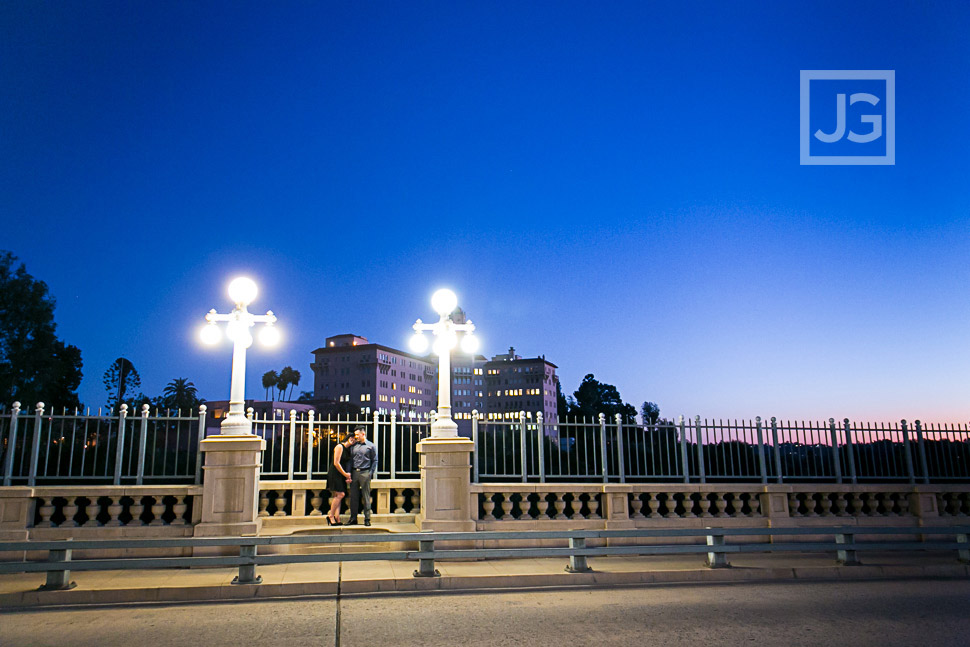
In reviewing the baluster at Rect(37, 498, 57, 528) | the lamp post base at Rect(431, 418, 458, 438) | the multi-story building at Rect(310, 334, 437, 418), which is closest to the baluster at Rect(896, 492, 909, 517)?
the lamp post base at Rect(431, 418, 458, 438)

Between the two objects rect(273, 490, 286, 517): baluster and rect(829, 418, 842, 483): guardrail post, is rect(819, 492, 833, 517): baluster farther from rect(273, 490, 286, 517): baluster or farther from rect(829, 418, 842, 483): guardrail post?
rect(273, 490, 286, 517): baluster

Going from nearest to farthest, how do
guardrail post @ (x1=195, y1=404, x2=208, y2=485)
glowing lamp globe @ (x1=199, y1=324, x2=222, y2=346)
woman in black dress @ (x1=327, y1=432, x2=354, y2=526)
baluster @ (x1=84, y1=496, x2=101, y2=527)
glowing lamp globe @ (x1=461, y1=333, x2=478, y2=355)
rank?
baluster @ (x1=84, y1=496, x2=101, y2=527) < guardrail post @ (x1=195, y1=404, x2=208, y2=485) < woman in black dress @ (x1=327, y1=432, x2=354, y2=526) < glowing lamp globe @ (x1=199, y1=324, x2=222, y2=346) < glowing lamp globe @ (x1=461, y1=333, x2=478, y2=355)

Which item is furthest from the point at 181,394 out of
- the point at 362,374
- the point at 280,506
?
the point at 280,506

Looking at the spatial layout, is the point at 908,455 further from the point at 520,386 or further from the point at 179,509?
the point at 520,386

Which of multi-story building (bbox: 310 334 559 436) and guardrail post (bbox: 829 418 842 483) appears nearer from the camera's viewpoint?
guardrail post (bbox: 829 418 842 483)

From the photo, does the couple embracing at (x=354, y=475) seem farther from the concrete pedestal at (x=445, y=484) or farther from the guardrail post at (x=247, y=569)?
the guardrail post at (x=247, y=569)

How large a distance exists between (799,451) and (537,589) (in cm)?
778

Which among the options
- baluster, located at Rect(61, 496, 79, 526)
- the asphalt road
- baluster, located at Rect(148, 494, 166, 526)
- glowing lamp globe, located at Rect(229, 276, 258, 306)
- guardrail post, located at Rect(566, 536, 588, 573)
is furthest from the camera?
glowing lamp globe, located at Rect(229, 276, 258, 306)

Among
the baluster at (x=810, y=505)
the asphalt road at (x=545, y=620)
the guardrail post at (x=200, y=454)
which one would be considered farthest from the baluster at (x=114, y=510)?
the baluster at (x=810, y=505)

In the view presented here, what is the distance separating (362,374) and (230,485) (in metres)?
133

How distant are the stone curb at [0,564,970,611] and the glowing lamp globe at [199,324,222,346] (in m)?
5.18

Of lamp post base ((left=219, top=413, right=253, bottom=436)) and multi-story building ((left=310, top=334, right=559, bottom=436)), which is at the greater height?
multi-story building ((left=310, top=334, right=559, bottom=436))

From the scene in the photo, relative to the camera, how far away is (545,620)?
24.0 feet

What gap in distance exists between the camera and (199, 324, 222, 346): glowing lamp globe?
12711 mm
